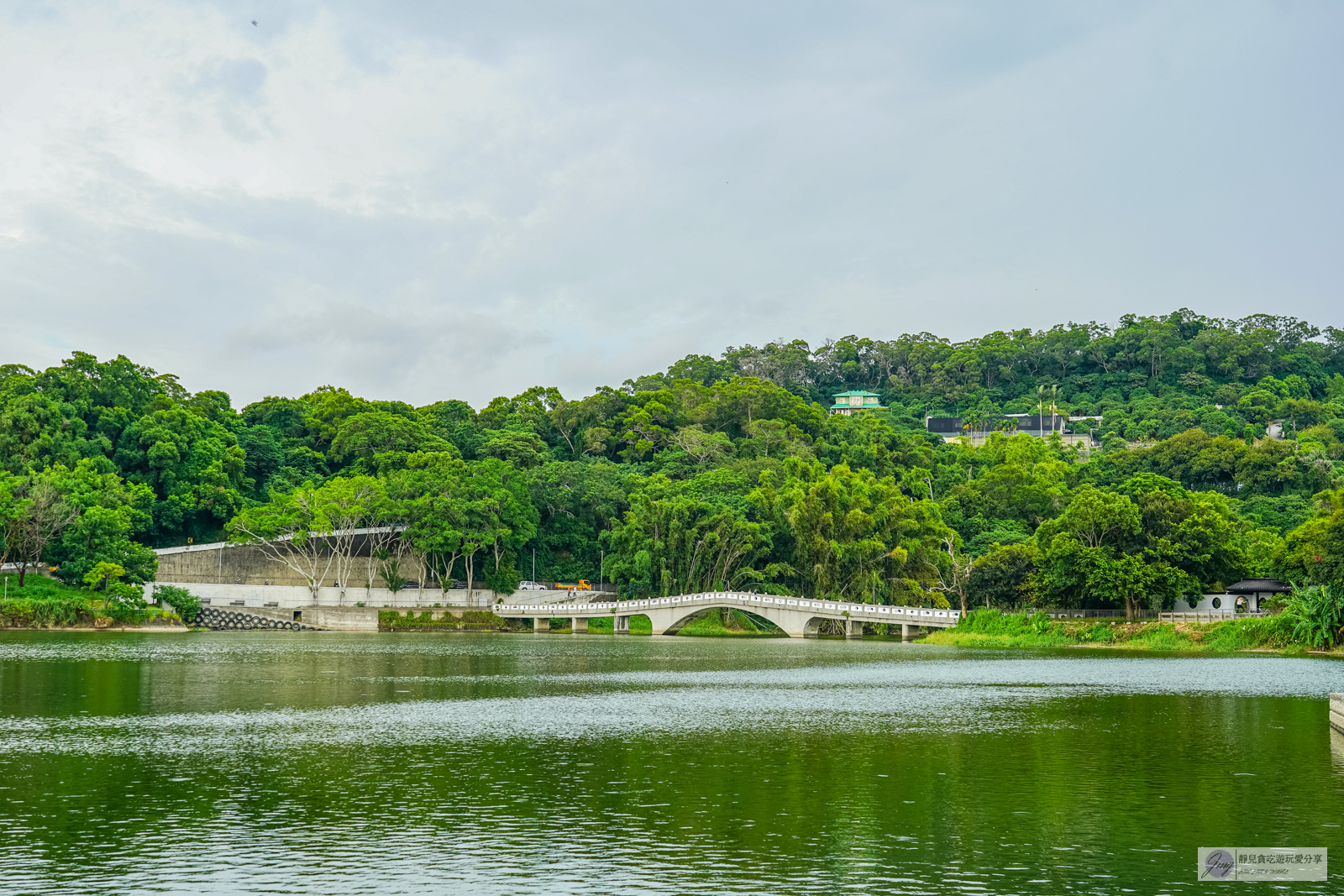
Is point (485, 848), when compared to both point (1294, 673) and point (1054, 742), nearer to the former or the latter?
point (1054, 742)

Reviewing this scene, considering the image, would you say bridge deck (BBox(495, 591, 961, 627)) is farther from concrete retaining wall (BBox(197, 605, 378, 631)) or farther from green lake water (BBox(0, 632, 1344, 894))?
green lake water (BBox(0, 632, 1344, 894))

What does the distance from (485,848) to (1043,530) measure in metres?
49.9

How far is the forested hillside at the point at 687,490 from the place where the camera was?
56.7 metres

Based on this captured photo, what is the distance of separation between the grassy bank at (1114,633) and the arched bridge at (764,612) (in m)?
1.78

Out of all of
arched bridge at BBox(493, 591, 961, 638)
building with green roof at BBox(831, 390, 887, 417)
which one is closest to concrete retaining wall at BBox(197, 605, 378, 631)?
arched bridge at BBox(493, 591, 961, 638)

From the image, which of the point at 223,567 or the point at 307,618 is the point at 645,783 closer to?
the point at 307,618

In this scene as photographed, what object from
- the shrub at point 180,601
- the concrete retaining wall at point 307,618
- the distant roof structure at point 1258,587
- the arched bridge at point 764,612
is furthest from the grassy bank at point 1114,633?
the shrub at point 180,601

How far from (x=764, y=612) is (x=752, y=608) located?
79 centimetres

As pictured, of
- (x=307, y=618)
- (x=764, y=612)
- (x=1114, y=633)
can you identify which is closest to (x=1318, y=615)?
(x=1114, y=633)

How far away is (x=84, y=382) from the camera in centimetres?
7581

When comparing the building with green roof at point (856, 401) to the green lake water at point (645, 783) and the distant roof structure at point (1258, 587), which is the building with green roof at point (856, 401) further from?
the green lake water at point (645, 783)

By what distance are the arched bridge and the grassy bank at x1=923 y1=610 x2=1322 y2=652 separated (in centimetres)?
178

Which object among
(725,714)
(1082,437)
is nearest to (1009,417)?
(1082,437)

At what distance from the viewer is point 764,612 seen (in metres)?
63.3
